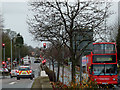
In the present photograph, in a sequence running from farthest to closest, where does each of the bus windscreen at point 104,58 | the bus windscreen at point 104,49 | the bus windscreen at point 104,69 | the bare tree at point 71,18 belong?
the bus windscreen at point 104,69
the bus windscreen at point 104,58
the bus windscreen at point 104,49
the bare tree at point 71,18

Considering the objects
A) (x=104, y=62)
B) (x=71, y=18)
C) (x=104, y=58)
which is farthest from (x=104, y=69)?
(x=71, y=18)

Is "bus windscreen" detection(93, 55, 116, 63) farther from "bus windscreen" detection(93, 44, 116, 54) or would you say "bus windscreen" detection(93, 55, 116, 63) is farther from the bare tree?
the bare tree

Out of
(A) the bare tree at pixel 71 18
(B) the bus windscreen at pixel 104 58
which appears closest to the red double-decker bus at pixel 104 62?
(B) the bus windscreen at pixel 104 58

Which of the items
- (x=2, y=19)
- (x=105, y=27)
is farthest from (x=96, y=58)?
(x=2, y=19)

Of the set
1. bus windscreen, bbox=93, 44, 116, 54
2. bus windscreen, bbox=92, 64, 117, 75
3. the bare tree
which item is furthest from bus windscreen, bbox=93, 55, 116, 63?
the bare tree

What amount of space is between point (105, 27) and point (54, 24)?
259cm

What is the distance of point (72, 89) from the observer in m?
11.5

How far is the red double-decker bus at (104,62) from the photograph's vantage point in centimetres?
2362

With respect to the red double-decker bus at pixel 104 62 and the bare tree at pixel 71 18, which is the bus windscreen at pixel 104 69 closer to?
the red double-decker bus at pixel 104 62

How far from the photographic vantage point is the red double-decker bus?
23.6 m

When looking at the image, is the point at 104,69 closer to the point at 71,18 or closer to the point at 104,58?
the point at 104,58

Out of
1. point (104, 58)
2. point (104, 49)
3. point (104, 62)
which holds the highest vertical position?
point (104, 49)

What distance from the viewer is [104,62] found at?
2431 centimetres

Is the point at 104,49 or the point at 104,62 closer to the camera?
the point at 104,49
